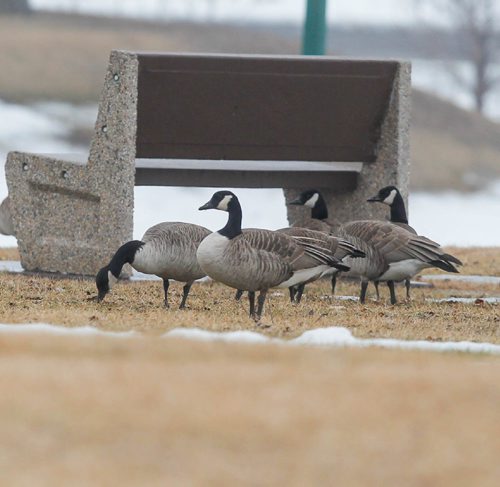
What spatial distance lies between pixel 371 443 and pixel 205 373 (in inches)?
44.4

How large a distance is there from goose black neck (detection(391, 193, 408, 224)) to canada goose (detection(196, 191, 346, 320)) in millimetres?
2287

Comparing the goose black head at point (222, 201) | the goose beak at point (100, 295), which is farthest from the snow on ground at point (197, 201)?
the goose black head at point (222, 201)

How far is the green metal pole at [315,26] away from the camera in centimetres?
1658

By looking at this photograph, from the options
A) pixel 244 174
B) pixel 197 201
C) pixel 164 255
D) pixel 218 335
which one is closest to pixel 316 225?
pixel 244 174

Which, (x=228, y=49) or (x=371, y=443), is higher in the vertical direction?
(x=228, y=49)

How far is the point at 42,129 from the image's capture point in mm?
43781

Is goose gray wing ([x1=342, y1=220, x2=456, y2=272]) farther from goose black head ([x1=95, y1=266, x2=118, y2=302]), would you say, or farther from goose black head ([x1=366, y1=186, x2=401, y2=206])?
goose black head ([x1=95, y1=266, x2=118, y2=302])

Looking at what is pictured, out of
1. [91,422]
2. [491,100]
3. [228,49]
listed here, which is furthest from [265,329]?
[491,100]

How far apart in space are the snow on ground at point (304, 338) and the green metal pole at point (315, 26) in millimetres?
7825

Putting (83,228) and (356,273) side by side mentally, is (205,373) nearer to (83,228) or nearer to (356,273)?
(356,273)

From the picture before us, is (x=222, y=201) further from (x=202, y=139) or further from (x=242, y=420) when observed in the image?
(x=242, y=420)

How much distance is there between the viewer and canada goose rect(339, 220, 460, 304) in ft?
38.9

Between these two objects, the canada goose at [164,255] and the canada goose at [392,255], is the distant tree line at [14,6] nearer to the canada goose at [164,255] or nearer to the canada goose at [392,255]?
the canada goose at [392,255]

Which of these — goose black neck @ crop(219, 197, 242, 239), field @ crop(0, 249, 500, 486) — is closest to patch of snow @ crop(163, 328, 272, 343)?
field @ crop(0, 249, 500, 486)
